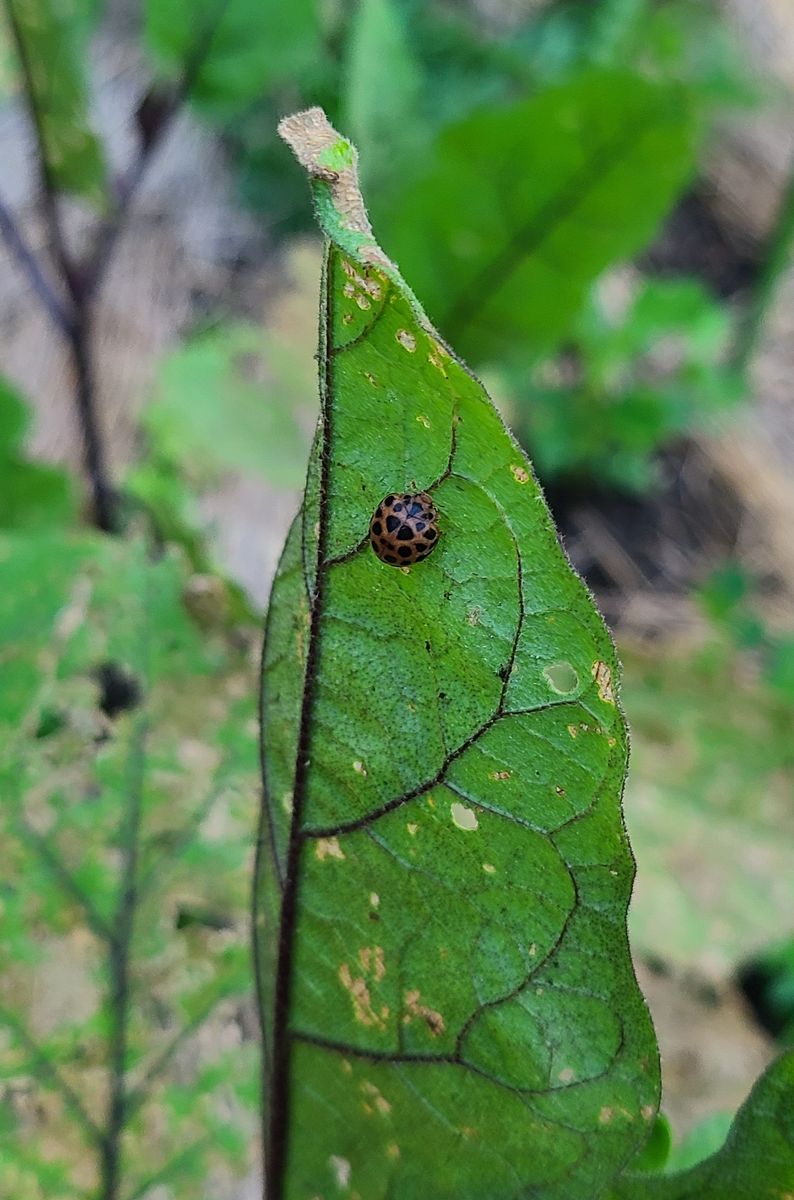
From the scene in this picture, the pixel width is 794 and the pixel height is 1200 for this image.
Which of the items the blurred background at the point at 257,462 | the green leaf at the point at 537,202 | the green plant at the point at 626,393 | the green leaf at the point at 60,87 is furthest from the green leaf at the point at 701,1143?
the green plant at the point at 626,393

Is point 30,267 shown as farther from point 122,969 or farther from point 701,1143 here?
point 701,1143

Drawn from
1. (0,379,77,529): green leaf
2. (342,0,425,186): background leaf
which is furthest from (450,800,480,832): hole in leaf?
(342,0,425,186): background leaf

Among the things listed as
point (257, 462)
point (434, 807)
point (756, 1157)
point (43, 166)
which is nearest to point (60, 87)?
point (43, 166)

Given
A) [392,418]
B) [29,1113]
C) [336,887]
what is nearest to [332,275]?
[392,418]

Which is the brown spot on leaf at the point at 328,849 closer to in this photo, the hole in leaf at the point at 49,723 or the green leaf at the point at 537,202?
the hole in leaf at the point at 49,723

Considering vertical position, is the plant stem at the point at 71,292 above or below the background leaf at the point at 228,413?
above

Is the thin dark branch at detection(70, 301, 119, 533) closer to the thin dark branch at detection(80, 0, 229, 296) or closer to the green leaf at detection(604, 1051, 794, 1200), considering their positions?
the thin dark branch at detection(80, 0, 229, 296)

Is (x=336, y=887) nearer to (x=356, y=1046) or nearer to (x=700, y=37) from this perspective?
(x=356, y=1046)
